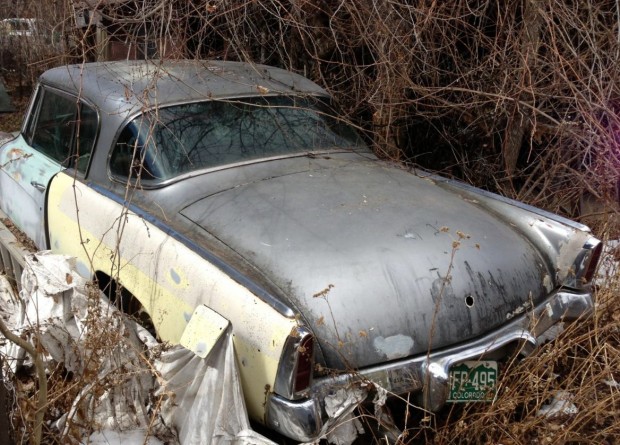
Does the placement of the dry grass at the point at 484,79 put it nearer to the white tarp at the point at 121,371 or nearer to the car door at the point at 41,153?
the car door at the point at 41,153

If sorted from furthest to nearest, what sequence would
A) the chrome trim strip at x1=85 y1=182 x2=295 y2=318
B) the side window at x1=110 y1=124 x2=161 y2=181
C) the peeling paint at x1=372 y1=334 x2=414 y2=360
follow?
the side window at x1=110 y1=124 x2=161 y2=181 → the peeling paint at x1=372 y1=334 x2=414 y2=360 → the chrome trim strip at x1=85 y1=182 x2=295 y2=318

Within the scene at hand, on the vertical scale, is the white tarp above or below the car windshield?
below

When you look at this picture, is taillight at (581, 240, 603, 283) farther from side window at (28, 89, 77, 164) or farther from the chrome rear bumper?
side window at (28, 89, 77, 164)

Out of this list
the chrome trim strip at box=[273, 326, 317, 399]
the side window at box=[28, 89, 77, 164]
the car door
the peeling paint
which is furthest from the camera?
the side window at box=[28, 89, 77, 164]

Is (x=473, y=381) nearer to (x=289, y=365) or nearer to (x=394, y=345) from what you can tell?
(x=394, y=345)

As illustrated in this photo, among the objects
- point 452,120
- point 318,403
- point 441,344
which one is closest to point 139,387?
point 318,403

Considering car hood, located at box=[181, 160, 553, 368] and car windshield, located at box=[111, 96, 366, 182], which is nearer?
car hood, located at box=[181, 160, 553, 368]

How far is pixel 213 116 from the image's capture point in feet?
11.1

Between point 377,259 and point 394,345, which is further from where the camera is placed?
point 377,259

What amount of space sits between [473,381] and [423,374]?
0.81ft

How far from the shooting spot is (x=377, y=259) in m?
2.52

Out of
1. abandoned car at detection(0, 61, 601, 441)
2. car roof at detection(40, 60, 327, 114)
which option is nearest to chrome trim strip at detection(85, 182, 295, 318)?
abandoned car at detection(0, 61, 601, 441)

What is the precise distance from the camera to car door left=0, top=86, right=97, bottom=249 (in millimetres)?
3566

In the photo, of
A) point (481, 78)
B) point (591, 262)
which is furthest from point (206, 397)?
point (481, 78)
